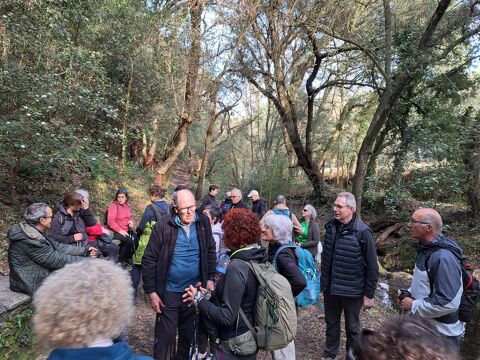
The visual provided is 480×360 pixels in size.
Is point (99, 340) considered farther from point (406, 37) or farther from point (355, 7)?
point (355, 7)

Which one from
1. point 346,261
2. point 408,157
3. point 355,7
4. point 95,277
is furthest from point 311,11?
point 95,277

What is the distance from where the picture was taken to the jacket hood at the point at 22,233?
3.36 metres

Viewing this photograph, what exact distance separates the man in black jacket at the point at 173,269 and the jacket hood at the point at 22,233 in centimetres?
121

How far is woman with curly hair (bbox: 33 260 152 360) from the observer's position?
1331 mm

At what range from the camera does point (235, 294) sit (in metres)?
2.36

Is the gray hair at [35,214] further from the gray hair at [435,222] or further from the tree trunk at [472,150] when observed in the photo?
the tree trunk at [472,150]

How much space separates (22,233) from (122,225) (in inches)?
94.7

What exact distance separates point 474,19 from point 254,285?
403 inches

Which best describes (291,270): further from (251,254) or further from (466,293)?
(466,293)

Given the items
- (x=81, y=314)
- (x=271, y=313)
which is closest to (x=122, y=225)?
(x=271, y=313)

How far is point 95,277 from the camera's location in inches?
57.0

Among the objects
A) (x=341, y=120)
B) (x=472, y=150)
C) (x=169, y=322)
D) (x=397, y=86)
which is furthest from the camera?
(x=341, y=120)

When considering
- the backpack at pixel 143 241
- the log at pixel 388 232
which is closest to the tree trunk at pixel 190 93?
the log at pixel 388 232

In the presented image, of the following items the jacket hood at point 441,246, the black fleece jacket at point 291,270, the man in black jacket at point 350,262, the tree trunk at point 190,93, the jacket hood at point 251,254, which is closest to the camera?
the jacket hood at point 251,254
